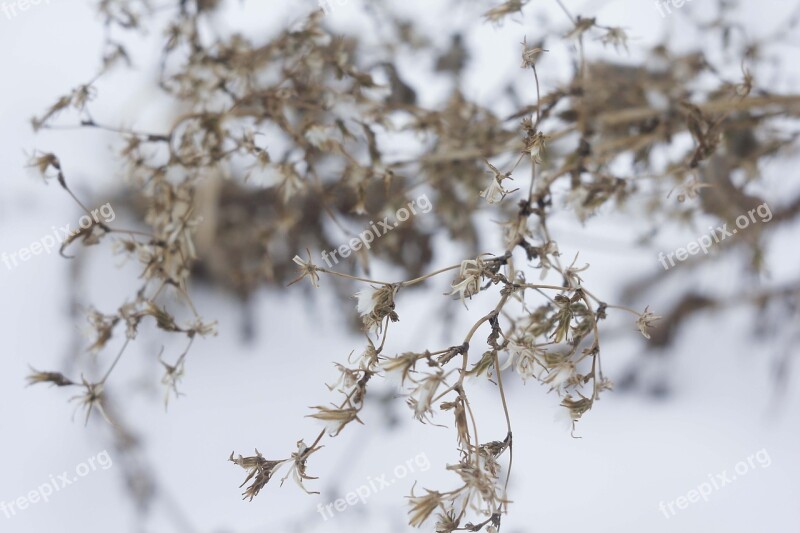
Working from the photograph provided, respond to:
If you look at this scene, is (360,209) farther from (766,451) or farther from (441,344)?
(766,451)

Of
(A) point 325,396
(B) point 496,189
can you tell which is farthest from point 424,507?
(A) point 325,396

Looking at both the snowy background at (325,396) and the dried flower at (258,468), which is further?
the snowy background at (325,396)

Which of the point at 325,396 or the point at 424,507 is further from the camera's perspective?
the point at 325,396

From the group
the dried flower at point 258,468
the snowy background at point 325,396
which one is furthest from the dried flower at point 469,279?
the snowy background at point 325,396

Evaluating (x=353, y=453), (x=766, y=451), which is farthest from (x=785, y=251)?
(x=353, y=453)

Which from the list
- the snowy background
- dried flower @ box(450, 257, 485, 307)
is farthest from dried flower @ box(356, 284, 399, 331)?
the snowy background

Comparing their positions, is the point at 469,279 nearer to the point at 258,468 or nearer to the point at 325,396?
the point at 258,468

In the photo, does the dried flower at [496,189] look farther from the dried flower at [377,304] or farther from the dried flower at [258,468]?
the dried flower at [258,468]

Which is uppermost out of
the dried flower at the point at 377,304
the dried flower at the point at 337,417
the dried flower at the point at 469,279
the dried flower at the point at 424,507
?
the dried flower at the point at 377,304

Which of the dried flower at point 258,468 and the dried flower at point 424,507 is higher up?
the dried flower at point 258,468
